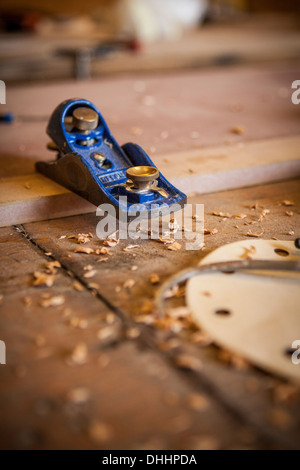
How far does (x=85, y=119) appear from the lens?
83.1 inches

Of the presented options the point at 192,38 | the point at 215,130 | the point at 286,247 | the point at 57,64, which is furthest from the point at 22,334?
the point at 192,38

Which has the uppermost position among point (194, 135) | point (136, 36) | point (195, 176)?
point (136, 36)

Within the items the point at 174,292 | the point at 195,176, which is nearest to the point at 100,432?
the point at 174,292

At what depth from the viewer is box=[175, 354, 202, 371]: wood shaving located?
4.01 ft

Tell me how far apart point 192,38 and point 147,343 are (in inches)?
326

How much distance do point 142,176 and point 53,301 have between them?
0.64 m

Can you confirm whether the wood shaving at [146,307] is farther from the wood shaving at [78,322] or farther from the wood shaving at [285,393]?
the wood shaving at [285,393]

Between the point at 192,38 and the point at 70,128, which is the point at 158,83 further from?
the point at 192,38

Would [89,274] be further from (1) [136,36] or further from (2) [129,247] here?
(1) [136,36]

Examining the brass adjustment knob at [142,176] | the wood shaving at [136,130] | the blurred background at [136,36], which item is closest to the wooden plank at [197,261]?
the brass adjustment knob at [142,176]

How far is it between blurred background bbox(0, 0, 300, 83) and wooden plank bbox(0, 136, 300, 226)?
389cm

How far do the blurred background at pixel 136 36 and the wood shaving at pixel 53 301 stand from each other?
198 inches

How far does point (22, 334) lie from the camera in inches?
53.4

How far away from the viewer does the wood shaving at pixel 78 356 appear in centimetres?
125
